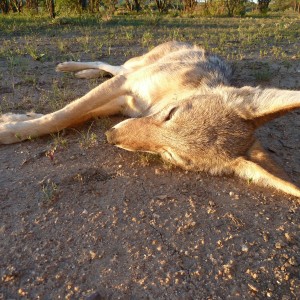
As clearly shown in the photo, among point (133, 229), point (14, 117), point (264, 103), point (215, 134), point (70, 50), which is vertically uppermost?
point (264, 103)

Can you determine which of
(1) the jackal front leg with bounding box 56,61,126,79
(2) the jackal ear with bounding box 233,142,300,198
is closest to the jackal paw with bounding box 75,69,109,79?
(1) the jackal front leg with bounding box 56,61,126,79

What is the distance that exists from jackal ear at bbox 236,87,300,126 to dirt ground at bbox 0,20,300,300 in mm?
638

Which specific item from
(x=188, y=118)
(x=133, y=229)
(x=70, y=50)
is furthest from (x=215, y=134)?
(x=70, y=50)

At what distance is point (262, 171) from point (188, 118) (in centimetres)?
80

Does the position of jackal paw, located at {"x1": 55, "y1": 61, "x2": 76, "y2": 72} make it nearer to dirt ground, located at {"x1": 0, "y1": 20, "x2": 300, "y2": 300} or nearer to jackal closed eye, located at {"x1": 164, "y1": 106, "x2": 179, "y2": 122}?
dirt ground, located at {"x1": 0, "y1": 20, "x2": 300, "y2": 300}

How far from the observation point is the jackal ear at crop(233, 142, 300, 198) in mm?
2904

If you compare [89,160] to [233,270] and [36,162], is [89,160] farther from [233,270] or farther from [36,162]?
[233,270]

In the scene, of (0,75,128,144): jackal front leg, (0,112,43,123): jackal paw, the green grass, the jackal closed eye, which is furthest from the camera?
the green grass

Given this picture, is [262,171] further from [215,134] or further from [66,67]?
[66,67]

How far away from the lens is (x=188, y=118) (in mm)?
3270

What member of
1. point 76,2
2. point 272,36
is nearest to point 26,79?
point 272,36

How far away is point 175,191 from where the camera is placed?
3.16 meters

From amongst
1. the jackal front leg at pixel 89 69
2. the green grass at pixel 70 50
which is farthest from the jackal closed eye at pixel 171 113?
the jackal front leg at pixel 89 69

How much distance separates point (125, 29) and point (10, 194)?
10.7 meters
